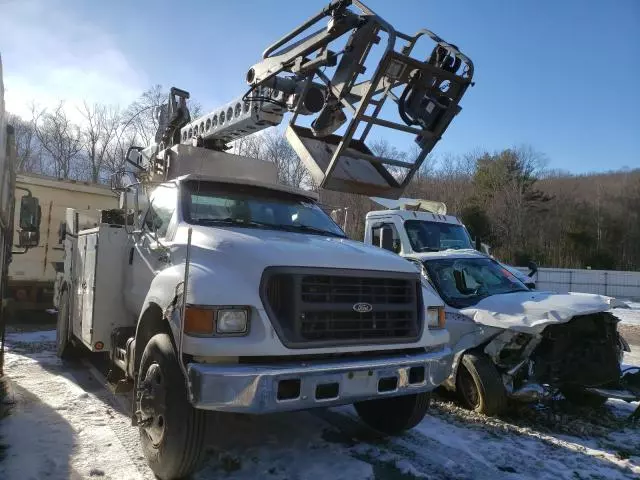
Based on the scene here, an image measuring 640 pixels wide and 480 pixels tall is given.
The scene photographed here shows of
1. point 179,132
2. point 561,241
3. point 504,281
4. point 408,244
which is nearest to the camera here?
point 504,281

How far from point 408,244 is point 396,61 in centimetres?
570

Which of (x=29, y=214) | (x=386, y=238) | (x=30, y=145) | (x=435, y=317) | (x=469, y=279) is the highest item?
(x=30, y=145)

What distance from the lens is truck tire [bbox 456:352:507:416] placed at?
545cm

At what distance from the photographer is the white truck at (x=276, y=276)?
340 cm

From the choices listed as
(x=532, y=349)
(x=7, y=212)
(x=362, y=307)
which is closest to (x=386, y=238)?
(x=532, y=349)

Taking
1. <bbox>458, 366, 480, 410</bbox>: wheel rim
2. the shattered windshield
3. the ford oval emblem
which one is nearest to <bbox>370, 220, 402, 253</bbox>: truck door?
the shattered windshield

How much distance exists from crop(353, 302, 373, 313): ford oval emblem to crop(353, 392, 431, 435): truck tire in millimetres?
1236

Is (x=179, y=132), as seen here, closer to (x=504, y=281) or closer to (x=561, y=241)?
→ (x=504, y=281)

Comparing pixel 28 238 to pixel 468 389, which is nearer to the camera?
pixel 468 389

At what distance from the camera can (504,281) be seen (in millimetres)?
7059

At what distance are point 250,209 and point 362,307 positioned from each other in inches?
68.7

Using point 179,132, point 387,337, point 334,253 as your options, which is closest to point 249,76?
point 179,132

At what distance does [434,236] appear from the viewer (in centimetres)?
1072

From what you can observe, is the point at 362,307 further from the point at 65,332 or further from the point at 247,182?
the point at 65,332
